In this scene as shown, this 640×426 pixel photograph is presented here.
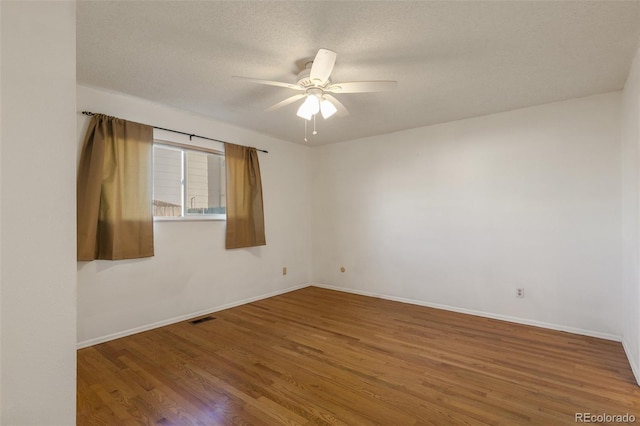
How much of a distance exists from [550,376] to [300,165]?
4.18m

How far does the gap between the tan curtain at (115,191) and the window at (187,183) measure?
0.70 feet

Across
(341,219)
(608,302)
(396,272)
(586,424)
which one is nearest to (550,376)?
(586,424)

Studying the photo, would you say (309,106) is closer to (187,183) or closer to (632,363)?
(187,183)

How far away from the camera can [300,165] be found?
5289mm

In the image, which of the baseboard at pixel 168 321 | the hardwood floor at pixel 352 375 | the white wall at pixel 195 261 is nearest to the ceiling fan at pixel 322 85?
→ the white wall at pixel 195 261

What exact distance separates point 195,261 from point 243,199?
1035 millimetres

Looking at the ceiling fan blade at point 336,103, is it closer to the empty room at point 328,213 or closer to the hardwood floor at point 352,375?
the empty room at point 328,213

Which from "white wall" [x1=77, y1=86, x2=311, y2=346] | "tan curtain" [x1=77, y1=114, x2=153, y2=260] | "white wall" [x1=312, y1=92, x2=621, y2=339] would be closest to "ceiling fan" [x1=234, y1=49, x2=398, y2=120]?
"tan curtain" [x1=77, y1=114, x2=153, y2=260]

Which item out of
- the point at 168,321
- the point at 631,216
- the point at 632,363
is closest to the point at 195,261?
the point at 168,321

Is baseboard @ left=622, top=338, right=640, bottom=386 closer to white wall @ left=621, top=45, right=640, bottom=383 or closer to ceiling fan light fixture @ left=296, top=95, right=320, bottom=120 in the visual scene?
white wall @ left=621, top=45, right=640, bottom=383
